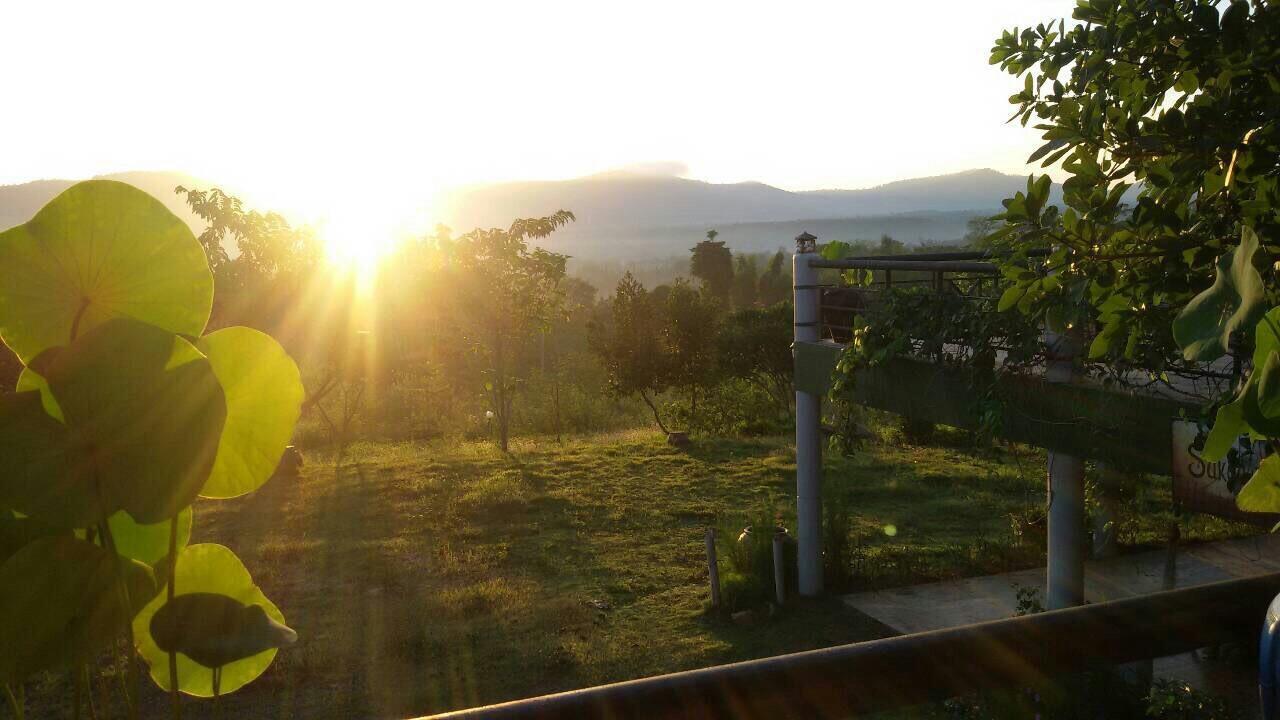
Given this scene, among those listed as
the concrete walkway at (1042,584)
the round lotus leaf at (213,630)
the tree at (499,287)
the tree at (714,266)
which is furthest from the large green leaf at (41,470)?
the tree at (714,266)

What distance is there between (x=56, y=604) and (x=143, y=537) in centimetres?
8

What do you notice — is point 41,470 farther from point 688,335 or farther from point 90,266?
point 688,335

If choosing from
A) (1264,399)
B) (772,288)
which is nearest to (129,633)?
(1264,399)

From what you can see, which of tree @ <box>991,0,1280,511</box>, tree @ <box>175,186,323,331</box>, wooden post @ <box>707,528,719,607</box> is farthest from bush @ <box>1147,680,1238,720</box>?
tree @ <box>175,186,323,331</box>

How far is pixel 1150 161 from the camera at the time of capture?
2279 millimetres

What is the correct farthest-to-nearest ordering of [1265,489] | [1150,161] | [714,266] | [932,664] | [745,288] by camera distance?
[745,288]
[714,266]
[1150,161]
[932,664]
[1265,489]

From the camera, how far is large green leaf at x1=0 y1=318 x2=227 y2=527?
0.49m

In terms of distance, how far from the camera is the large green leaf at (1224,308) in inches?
27.6

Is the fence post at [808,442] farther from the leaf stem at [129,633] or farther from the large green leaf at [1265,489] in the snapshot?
the leaf stem at [129,633]

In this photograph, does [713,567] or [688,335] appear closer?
[713,567]

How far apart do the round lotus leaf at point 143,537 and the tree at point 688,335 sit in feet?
69.8

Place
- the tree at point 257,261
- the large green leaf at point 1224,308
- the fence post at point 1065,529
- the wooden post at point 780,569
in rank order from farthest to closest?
1. the tree at point 257,261
2. the wooden post at point 780,569
3. the fence post at point 1065,529
4. the large green leaf at point 1224,308

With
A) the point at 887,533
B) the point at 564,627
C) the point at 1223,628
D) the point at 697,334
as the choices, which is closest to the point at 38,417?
the point at 1223,628

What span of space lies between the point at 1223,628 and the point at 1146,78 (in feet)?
5.29
